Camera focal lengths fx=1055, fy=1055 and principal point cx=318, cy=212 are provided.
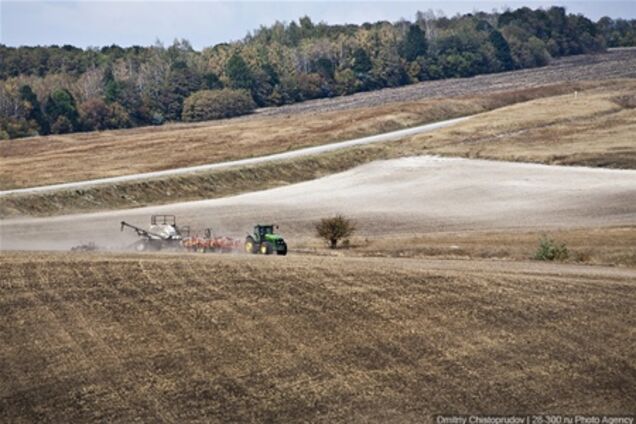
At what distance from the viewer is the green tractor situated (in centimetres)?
5394

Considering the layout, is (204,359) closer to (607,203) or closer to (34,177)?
(607,203)

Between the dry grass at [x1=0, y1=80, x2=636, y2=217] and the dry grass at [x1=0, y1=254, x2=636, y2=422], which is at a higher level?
the dry grass at [x1=0, y1=80, x2=636, y2=217]

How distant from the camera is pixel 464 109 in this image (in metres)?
133

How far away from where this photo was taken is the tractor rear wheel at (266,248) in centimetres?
5391

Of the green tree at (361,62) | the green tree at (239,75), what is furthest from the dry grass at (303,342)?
the green tree at (361,62)

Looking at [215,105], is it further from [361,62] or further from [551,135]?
[551,135]

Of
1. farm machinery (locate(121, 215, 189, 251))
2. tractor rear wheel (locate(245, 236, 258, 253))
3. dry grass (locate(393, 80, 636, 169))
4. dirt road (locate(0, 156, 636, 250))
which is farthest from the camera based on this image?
dry grass (locate(393, 80, 636, 169))

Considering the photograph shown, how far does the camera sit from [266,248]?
5419cm

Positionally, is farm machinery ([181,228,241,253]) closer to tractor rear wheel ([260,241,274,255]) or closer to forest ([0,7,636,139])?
tractor rear wheel ([260,241,274,255])

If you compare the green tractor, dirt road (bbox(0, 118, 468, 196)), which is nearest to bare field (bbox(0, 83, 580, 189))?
dirt road (bbox(0, 118, 468, 196))

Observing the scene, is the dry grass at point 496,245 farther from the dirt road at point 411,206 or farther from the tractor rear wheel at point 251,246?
the tractor rear wheel at point 251,246

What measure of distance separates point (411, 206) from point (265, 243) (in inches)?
874

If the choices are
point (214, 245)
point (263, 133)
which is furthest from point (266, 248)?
point (263, 133)

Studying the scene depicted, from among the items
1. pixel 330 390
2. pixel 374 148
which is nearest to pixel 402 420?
pixel 330 390
